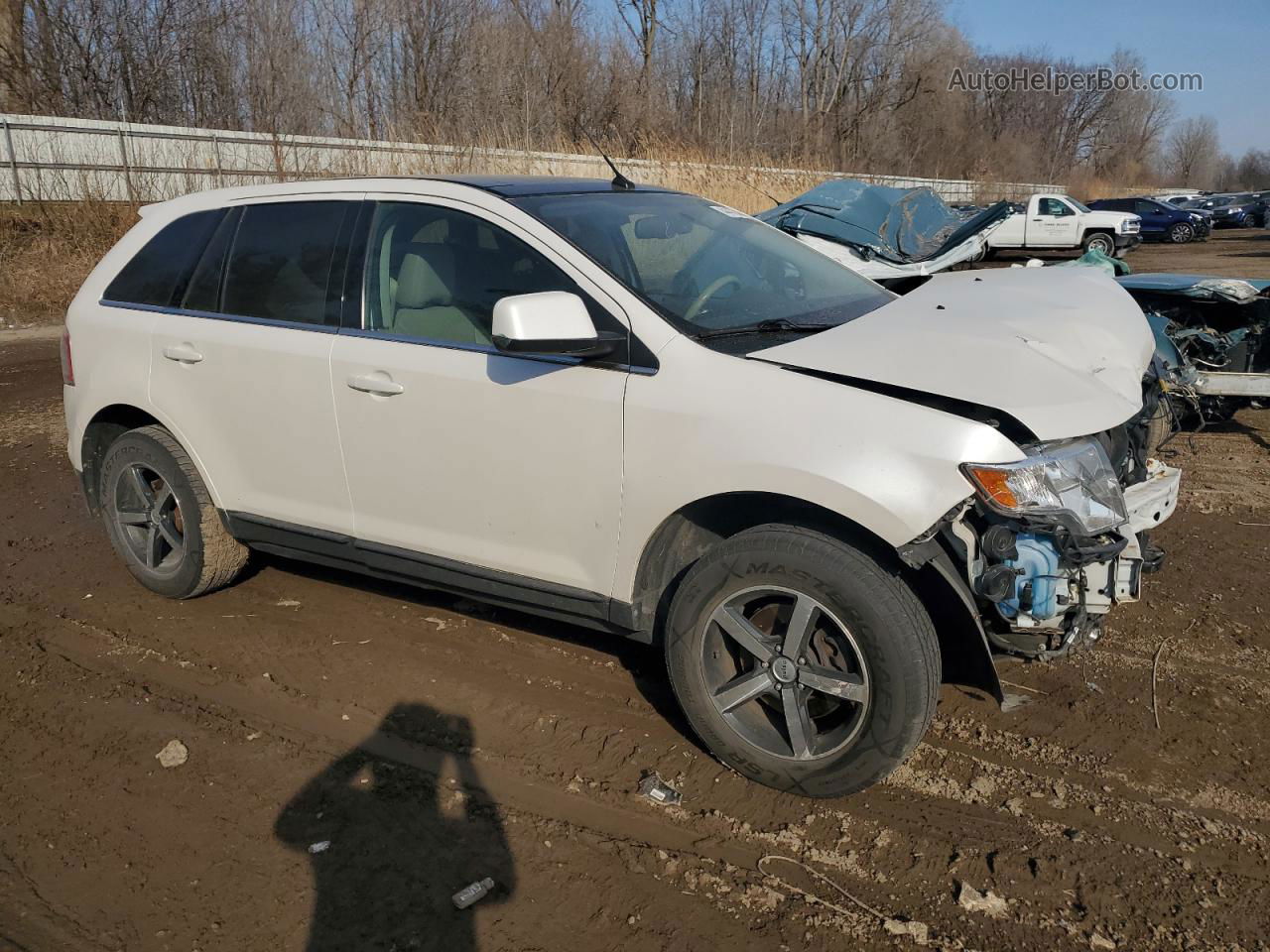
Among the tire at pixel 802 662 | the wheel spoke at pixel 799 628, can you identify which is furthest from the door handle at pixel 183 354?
the wheel spoke at pixel 799 628

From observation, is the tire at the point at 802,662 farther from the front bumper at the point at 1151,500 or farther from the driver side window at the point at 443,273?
the driver side window at the point at 443,273

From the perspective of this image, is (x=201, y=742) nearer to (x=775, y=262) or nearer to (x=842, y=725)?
(x=842, y=725)

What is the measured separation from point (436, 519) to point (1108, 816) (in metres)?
2.50

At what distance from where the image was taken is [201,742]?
3.68 m

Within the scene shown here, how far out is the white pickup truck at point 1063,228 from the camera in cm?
2705

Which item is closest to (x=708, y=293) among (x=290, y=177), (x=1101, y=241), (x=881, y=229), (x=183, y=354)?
(x=183, y=354)

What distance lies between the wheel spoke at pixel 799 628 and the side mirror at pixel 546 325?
1.04 meters

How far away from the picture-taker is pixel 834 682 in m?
3.07

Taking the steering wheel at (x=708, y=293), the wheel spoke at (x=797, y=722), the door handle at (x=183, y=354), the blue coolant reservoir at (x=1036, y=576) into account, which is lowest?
the wheel spoke at (x=797, y=722)

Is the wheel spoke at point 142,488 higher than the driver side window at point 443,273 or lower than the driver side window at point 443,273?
lower

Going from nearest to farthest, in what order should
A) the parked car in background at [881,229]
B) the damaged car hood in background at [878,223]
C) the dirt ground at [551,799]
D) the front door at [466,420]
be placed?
the dirt ground at [551,799], the front door at [466,420], the parked car in background at [881,229], the damaged car hood in background at [878,223]

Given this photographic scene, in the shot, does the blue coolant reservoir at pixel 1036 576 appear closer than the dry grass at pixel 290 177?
Yes

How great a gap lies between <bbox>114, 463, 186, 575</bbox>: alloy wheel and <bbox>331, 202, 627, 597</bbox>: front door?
4.38ft

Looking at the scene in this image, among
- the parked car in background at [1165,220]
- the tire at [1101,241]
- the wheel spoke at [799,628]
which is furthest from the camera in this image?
the parked car in background at [1165,220]
